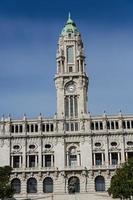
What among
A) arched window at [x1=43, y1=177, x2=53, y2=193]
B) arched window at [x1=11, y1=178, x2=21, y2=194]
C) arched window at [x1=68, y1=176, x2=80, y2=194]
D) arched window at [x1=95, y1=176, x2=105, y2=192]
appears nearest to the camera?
arched window at [x1=95, y1=176, x2=105, y2=192]

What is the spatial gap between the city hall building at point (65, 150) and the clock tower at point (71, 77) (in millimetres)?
297

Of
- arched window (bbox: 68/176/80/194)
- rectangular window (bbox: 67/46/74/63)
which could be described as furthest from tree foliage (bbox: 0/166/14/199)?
rectangular window (bbox: 67/46/74/63)

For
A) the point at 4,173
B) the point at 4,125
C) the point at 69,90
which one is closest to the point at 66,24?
the point at 69,90

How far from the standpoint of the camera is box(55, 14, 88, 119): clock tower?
12456 centimetres

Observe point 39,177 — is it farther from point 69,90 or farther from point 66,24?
point 66,24

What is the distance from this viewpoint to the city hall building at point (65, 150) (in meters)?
117

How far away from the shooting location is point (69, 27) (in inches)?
5271

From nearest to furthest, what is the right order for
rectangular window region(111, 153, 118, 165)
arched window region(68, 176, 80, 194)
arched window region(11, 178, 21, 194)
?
arched window region(68, 176, 80, 194) < arched window region(11, 178, 21, 194) < rectangular window region(111, 153, 118, 165)

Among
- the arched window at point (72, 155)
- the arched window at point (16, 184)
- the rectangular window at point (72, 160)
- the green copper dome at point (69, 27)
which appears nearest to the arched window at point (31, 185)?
the arched window at point (16, 184)

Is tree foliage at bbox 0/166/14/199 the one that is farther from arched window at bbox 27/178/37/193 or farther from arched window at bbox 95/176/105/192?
arched window at bbox 95/176/105/192

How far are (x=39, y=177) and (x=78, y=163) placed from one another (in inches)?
417

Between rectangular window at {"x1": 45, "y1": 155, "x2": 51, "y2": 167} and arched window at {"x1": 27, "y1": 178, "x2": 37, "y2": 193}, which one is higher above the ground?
rectangular window at {"x1": 45, "y1": 155, "x2": 51, "y2": 167}

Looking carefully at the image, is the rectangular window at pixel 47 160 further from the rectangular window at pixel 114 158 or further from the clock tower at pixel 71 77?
the rectangular window at pixel 114 158

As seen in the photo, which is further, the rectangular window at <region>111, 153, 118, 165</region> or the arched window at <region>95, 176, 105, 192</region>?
the rectangular window at <region>111, 153, 118, 165</region>
